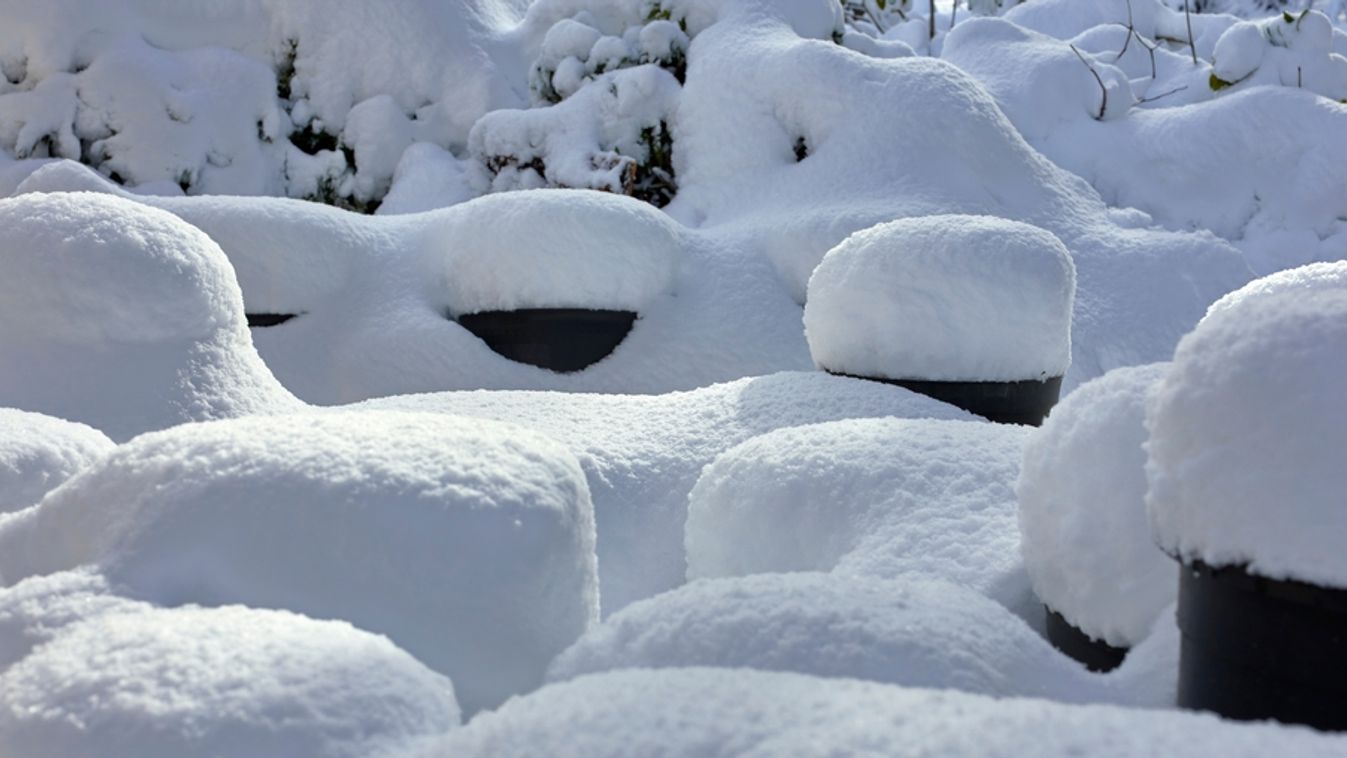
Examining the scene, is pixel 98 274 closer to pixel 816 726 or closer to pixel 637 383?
pixel 637 383

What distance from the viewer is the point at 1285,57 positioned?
6.00 metres

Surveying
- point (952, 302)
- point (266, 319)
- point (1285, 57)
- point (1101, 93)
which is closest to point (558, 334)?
point (266, 319)

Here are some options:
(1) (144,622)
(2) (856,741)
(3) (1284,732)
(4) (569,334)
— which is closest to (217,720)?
(1) (144,622)

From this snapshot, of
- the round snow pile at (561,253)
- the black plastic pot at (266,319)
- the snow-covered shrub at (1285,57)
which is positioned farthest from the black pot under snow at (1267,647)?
the snow-covered shrub at (1285,57)

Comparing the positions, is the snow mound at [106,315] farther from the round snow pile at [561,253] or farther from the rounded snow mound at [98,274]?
the round snow pile at [561,253]

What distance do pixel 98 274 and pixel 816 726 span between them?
78.6 inches

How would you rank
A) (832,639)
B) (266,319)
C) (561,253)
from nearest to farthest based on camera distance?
(832,639), (561,253), (266,319)

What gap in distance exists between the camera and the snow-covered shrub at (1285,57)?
233 inches

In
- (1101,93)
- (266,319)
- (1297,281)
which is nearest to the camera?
(1297,281)

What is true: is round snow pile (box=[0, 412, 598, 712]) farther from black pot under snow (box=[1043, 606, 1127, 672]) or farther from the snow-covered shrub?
the snow-covered shrub

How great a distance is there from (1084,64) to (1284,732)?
18.7 ft

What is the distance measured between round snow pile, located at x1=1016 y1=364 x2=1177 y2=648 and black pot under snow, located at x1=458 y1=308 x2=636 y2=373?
1944 millimetres

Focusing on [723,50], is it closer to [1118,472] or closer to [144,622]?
[1118,472]

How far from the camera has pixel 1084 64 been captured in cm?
596
